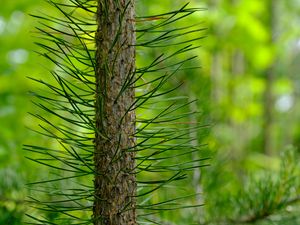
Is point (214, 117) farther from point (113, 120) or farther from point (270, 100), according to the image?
point (270, 100)

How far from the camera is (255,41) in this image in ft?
8.89

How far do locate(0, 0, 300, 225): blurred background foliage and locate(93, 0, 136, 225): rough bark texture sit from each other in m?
0.08

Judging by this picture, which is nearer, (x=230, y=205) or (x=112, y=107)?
(x=112, y=107)

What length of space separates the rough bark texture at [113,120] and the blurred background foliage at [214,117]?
0.08m

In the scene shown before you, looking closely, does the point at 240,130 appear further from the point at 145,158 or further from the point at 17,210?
the point at 145,158

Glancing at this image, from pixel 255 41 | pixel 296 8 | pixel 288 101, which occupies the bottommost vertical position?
pixel 255 41

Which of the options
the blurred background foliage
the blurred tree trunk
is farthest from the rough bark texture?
the blurred tree trunk

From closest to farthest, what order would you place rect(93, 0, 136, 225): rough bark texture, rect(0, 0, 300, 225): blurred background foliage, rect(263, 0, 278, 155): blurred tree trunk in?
rect(93, 0, 136, 225): rough bark texture
rect(0, 0, 300, 225): blurred background foliage
rect(263, 0, 278, 155): blurred tree trunk

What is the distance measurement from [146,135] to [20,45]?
1.61m

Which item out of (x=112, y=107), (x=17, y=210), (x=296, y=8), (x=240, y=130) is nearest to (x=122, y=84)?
(x=112, y=107)

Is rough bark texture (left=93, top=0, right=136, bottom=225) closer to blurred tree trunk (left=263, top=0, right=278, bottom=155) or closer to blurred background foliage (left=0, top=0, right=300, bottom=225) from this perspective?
blurred background foliage (left=0, top=0, right=300, bottom=225)

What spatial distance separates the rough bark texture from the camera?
0.49 meters

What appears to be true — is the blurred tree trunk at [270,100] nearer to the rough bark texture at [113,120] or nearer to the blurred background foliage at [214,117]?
the blurred background foliage at [214,117]

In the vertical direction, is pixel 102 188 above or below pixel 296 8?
below
